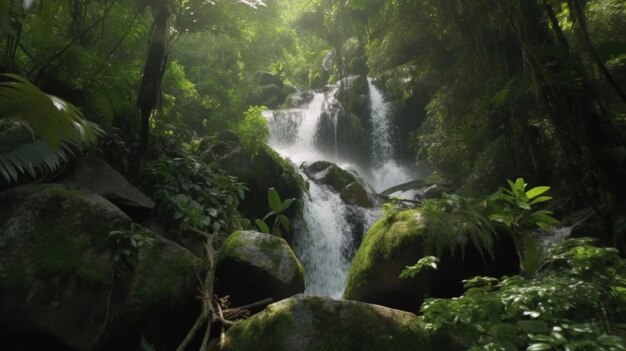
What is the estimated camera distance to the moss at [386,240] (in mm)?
3965

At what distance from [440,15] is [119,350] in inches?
286

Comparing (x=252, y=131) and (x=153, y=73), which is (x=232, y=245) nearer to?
(x=153, y=73)

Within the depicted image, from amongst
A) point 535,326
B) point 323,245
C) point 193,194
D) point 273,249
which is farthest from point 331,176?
point 535,326

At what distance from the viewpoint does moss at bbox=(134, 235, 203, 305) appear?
3.27 m

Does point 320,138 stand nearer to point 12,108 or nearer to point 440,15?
point 440,15

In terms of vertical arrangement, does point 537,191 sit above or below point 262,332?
above

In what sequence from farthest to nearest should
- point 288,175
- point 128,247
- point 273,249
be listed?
point 288,175
point 273,249
point 128,247

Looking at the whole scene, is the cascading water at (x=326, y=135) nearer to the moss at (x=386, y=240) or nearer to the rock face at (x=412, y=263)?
the moss at (x=386, y=240)

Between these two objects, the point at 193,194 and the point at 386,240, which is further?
the point at 193,194

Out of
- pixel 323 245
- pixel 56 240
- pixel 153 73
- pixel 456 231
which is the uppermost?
pixel 153 73

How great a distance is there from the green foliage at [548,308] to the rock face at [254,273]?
7.29ft

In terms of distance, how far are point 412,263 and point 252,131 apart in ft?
15.6

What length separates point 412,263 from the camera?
3826 mm

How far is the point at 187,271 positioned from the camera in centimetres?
357
